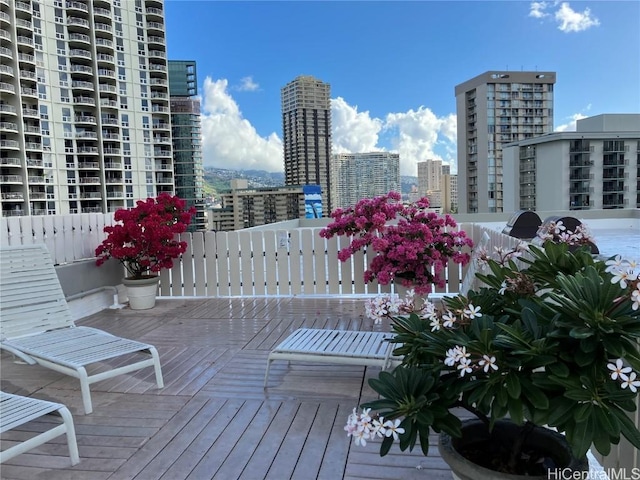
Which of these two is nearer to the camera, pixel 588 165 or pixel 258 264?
pixel 258 264

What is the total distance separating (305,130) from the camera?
24.0 m

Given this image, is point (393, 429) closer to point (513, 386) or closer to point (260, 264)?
point (513, 386)

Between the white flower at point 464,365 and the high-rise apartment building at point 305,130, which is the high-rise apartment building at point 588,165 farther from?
the white flower at point 464,365

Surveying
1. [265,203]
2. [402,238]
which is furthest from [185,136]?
[402,238]

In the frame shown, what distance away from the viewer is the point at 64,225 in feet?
17.3

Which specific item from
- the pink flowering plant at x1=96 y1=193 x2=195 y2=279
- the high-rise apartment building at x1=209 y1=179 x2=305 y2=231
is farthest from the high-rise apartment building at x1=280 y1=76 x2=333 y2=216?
the pink flowering plant at x1=96 y1=193 x2=195 y2=279

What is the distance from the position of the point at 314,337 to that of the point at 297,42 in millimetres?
33180

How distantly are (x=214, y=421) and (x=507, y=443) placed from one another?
5.37 feet

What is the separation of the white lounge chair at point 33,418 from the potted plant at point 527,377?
62.3 inches

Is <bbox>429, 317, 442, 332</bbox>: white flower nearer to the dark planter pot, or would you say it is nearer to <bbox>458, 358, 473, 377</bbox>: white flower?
<bbox>458, 358, 473, 377</bbox>: white flower

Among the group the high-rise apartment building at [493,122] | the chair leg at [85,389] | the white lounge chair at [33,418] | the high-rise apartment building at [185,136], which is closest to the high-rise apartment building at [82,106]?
the high-rise apartment building at [185,136]

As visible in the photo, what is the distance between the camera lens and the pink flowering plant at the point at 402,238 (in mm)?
4539

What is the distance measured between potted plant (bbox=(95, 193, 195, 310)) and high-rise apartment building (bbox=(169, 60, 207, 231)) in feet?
201

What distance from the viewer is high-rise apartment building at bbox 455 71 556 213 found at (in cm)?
7938
